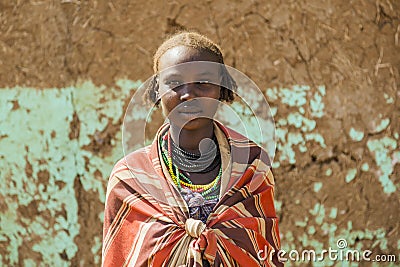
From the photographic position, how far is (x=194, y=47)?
266cm

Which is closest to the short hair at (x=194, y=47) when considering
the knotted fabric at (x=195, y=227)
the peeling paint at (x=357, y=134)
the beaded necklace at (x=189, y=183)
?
the beaded necklace at (x=189, y=183)

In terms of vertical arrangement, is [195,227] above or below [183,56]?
below

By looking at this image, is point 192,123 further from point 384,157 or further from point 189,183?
point 384,157

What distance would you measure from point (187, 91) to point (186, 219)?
0.45 meters

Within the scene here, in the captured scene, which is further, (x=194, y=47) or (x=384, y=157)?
(x=384, y=157)

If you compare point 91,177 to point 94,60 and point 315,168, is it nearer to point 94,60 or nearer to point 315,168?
point 94,60

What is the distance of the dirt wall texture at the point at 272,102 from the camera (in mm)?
4262

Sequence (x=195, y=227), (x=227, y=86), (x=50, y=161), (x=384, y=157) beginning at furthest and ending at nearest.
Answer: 1. (x=50, y=161)
2. (x=384, y=157)
3. (x=227, y=86)
4. (x=195, y=227)

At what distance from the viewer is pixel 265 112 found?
4.11 meters

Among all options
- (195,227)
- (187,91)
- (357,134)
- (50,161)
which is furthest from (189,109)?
(50,161)

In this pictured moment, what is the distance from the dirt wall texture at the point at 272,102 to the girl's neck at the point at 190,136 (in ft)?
5.33

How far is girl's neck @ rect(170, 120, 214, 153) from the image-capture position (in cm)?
270

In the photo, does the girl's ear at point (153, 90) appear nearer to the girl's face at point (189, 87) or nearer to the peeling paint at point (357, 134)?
the girl's face at point (189, 87)

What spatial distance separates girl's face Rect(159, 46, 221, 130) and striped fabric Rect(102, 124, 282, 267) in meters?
0.17
